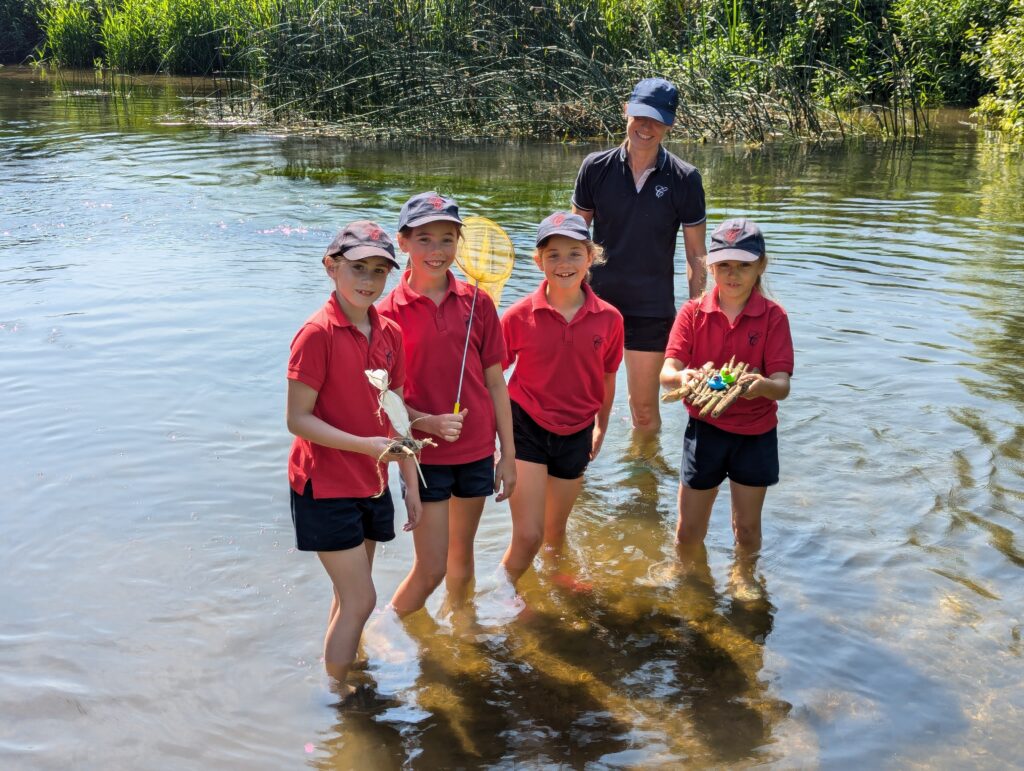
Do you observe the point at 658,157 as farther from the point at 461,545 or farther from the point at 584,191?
the point at 461,545

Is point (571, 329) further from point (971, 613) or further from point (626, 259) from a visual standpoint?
point (971, 613)

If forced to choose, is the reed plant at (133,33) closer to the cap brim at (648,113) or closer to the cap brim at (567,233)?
the cap brim at (648,113)

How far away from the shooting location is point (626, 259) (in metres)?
5.66

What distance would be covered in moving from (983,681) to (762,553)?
4.15 feet

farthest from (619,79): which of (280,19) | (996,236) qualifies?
(996,236)

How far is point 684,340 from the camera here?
4.48 m

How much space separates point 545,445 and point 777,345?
1015 mm

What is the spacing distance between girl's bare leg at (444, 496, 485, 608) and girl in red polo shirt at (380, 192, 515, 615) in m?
0.06

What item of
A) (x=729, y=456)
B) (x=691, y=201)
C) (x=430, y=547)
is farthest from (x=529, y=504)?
(x=691, y=201)

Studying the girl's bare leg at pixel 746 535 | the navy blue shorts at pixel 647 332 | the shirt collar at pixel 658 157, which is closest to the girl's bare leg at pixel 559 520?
the girl's bare leg at pixel 746 535

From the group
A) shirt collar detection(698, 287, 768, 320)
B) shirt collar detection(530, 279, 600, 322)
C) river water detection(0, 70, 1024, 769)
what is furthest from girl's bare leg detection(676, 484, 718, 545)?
shirt collar detection(530, 279, 600, 322)

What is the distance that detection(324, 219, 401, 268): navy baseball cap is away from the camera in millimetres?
3531

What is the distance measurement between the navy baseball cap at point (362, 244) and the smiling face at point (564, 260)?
905mm

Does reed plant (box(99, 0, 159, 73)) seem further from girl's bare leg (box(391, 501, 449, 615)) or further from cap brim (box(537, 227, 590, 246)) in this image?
girl's bare leg (box(391, 501, 449, 615))
